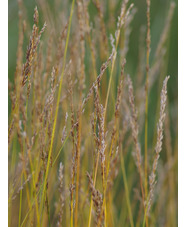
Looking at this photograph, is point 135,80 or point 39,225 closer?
point 39,225

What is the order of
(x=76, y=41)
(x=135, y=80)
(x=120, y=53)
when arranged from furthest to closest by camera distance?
(x=135, y=80), (x=120, y=53), (x=76, y=41)

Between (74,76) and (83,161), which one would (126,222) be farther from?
(74,76)

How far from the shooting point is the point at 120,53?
1.73m
